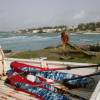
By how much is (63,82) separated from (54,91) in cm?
66

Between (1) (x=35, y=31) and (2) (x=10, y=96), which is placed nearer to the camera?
(2) (x=10, y=96)

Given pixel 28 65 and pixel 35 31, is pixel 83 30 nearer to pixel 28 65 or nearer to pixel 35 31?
pixel 35 31

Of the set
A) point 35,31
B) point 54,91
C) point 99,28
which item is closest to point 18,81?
point 54,91

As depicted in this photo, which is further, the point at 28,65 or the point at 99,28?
the point at 99,28

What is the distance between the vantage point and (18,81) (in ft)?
24.9

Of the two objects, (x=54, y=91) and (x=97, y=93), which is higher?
(x=97, y=93)

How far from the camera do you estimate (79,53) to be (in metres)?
20.3

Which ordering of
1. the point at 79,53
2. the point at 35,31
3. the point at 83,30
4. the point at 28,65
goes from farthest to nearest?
the point at 35,31, the point at 83,30, the point at 79,53, the point at 28,65

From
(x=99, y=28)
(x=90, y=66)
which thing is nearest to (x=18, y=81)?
(x=90, y=66)

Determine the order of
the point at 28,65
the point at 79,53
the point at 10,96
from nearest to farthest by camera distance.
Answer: the point at 10,96 < the point at 28,65 < the point at 79,53

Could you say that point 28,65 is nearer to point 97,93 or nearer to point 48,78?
point 48,78

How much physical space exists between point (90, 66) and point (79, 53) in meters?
13.3

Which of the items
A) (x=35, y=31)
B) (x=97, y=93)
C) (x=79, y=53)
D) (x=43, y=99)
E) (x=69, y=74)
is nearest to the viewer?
(x=97, y=93)

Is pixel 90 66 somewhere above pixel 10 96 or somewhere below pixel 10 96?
above
